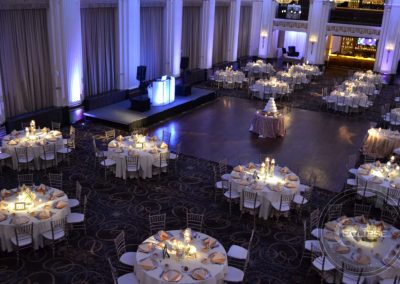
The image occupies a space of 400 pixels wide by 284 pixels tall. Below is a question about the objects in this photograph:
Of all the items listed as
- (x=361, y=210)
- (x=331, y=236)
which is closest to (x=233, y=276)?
(x=331, y=236)

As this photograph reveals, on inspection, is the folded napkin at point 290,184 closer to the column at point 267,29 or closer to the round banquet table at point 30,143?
the round banquet table at point 30,143

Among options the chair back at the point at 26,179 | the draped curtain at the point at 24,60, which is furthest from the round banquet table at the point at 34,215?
the draped curtain at the point at 24,60

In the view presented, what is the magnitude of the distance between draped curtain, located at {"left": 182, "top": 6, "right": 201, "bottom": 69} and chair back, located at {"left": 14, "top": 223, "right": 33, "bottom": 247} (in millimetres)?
15114

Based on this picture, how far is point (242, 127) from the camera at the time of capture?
51.3 ft

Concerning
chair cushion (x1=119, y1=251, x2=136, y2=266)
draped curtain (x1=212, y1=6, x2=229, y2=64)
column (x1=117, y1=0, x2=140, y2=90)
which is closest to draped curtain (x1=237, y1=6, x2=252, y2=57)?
draped curtain (x1=212, y1=6, x2=229, y2=64)

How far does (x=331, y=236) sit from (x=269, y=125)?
716 centimetres

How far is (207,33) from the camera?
22344 mm

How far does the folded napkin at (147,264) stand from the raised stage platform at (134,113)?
830 cm

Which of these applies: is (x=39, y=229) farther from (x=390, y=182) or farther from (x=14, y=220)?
(x=390, y=182)

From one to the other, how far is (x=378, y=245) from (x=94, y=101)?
11171 millimetres

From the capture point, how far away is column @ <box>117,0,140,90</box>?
640 inches

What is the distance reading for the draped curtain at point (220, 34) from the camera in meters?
23.9

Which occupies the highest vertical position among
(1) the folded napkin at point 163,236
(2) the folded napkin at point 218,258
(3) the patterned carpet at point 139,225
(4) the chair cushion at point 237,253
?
(1) the folded napkin at point 163,236

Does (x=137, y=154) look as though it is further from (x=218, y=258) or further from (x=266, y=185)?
(x=218, y=258)
